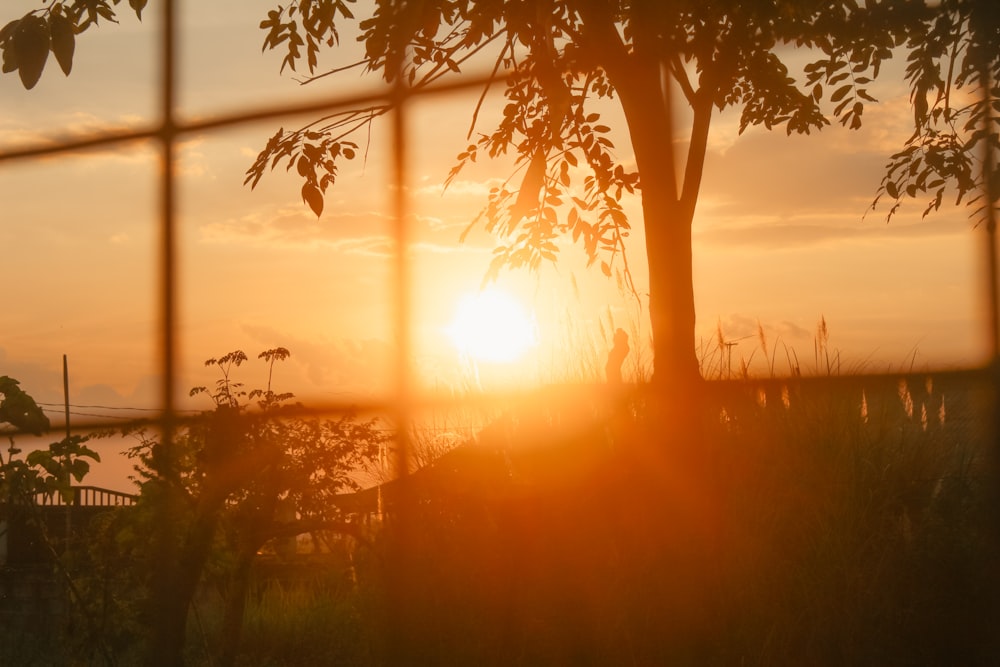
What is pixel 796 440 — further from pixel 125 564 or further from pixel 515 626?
pixel 125 564

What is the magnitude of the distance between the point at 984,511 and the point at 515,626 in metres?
1.35

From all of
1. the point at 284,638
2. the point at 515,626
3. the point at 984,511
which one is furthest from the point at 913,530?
the point at 284,638

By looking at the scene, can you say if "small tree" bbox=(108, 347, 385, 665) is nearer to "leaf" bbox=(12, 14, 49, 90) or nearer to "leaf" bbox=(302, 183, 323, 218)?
"leaf" bbox=(302, 183, 323, 218)

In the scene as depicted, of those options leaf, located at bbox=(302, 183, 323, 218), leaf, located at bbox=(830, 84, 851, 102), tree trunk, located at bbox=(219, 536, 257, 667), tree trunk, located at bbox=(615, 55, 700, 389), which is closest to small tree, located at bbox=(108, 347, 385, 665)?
tree trunk, located at bbox=(219, 536, 257, 667)

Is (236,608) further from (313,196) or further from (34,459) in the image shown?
(313,196)

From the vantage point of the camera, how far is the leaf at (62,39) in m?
2.43

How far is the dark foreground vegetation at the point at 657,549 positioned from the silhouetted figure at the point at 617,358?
0.24 feet

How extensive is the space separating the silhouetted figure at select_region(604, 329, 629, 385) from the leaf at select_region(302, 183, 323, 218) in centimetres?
119

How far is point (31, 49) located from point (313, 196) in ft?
2.68

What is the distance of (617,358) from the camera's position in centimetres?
359

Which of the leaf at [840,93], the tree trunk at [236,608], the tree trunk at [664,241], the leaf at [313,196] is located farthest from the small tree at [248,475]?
the leaf at [840,93]

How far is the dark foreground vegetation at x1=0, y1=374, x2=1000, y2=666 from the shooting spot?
278 centimetres

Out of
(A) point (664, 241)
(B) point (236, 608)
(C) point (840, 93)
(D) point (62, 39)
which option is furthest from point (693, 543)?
(D) point (62, 39)

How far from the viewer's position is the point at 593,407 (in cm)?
395
